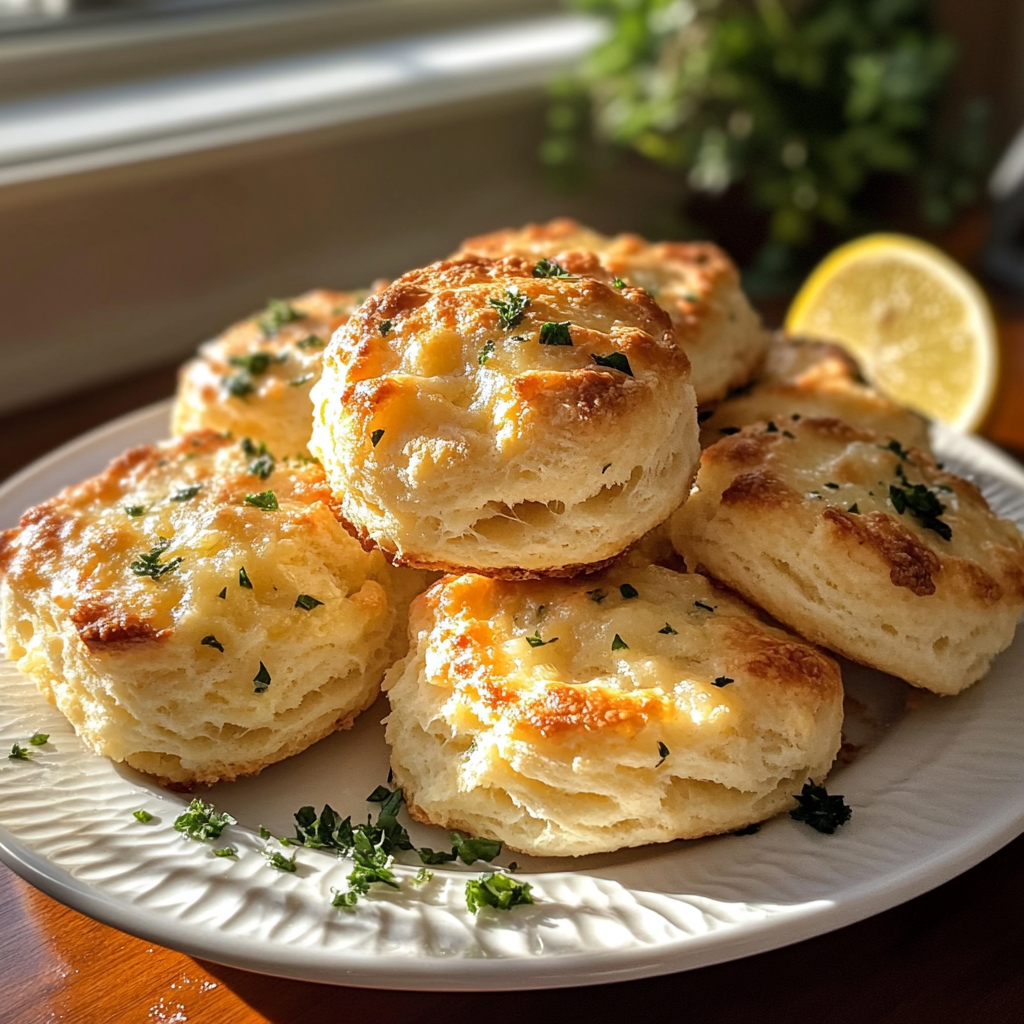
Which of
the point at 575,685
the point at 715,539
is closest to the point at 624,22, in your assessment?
the point at 715,539

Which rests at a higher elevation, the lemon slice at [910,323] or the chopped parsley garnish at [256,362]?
the chopped parsley garnish at [256,362]

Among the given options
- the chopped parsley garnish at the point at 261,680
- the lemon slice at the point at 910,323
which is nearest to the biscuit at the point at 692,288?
the lemon slice at the point at 910,323

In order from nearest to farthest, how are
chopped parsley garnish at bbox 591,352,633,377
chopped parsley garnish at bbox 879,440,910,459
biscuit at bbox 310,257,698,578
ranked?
biscuit at bbox 310,257,698,578
chopped parsley garnish at bbox 591,352,633,377
chopped parsley garnish at bbox 879,440,910,459

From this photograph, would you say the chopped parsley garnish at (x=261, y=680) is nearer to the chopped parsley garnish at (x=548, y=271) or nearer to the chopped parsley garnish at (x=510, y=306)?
the chopped parsley garnish at (x=510, y=306)

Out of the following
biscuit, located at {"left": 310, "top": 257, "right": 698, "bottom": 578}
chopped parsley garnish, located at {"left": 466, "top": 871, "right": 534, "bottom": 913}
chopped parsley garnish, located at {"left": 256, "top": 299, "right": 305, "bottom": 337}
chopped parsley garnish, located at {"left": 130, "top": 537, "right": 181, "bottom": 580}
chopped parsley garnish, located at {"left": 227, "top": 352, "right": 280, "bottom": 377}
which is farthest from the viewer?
chopped parsley garnish, located at {"left": 256, "top": 299, "right": 305, "bottom": 337}

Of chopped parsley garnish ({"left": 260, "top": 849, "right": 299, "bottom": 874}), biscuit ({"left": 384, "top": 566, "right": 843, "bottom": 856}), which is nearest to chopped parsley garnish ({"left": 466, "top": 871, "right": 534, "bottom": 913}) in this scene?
biscuit ({"left": 384, "top": 566, "right": 843, "bottom": 856})

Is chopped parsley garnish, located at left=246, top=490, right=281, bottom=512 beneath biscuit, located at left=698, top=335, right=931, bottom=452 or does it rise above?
beneath

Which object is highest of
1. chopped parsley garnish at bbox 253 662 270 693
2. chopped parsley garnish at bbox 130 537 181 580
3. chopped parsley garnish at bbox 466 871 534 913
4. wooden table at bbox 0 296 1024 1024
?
chopped parsley garnish at bbox 130 537 181 580

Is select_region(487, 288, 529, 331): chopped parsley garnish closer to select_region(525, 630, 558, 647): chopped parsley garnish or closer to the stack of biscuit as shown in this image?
the stack of biscuit
